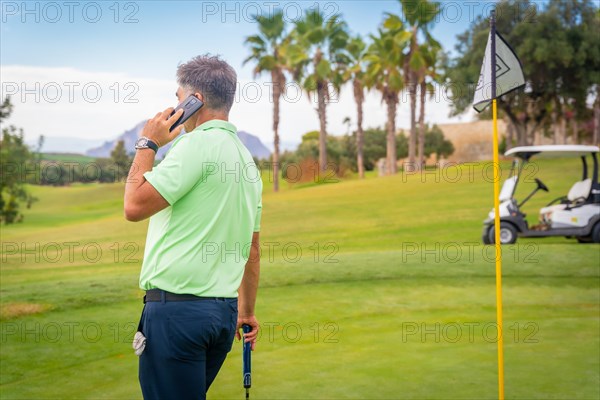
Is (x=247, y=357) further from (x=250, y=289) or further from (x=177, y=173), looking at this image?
(x=177, y=173)

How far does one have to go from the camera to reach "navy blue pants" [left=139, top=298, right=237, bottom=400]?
2.77 m

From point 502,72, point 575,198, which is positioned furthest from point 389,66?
point 502,72

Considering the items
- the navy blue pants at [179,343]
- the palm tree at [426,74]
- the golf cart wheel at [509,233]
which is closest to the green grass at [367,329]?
the golf cart wheel at [509,233]

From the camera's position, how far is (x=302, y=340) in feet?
26.0

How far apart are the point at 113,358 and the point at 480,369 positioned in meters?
3.36

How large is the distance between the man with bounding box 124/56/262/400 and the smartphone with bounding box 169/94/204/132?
0.02 m

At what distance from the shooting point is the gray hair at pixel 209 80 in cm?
293

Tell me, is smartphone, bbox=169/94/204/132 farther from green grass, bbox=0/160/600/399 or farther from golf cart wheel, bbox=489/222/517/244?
golf cart wheel, bbox=489/222/517/244

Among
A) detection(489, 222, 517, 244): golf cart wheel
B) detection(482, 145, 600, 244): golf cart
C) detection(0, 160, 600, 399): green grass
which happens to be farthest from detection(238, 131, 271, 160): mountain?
detection(489, 222, 517, 244): golf cart wheel

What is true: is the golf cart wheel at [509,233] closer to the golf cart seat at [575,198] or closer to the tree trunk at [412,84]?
the golf cart seat at [575,198]

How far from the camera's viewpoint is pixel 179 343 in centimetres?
277

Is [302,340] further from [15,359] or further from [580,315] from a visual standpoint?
[580,315]

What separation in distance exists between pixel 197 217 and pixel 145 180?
23 centimetres

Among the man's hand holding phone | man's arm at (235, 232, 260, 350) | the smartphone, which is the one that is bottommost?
man's arm at (235, 232, 260, 350)
